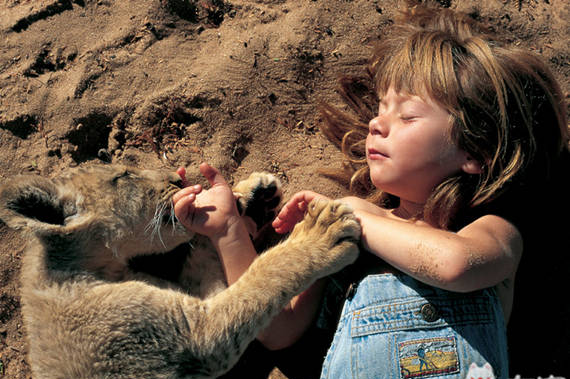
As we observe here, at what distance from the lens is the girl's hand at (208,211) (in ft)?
11.8

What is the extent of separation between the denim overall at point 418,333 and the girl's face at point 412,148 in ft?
2.35

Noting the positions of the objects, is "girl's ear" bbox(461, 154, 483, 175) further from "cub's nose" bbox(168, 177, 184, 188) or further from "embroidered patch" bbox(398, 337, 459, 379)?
"cub's nose" bbox(168, 177, 184, 188)

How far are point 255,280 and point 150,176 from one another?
4.05 feet

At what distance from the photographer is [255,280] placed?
333cm

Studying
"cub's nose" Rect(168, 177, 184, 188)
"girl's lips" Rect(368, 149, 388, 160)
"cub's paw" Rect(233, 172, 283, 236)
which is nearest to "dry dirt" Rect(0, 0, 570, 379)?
"cub's paw" Rect(233, 172, 283, 236)

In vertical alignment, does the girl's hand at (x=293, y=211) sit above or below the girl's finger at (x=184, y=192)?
below

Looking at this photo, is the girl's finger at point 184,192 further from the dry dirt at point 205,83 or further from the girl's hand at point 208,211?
the dry dirt at point 205,83

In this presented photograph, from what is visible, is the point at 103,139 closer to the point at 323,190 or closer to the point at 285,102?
the point at 285,102

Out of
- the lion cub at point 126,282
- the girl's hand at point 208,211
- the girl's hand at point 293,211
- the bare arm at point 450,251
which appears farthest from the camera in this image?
the girl's hand at point 293,211

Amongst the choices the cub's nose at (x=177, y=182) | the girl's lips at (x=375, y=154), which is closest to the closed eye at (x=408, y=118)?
the girl's lips at (x=375, y=154)

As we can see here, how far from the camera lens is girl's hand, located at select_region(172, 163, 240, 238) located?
11.8 feet

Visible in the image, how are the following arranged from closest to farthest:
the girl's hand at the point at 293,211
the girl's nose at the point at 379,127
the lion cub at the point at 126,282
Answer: the lion cub at the point at 126,282
the girl's nose at the point at 379,127
the girl's hand at the point at 293,211

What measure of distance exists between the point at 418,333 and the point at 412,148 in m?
1.30

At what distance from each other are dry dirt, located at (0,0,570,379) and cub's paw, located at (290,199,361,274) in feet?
3.26
